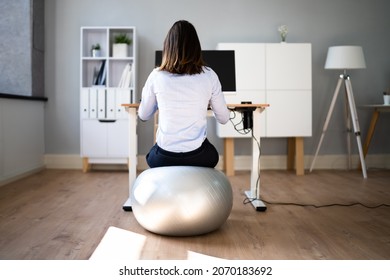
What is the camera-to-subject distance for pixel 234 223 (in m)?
2.68

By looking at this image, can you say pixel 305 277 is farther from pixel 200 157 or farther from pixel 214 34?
pixel 214 34

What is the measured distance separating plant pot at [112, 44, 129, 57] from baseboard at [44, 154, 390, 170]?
120 cm

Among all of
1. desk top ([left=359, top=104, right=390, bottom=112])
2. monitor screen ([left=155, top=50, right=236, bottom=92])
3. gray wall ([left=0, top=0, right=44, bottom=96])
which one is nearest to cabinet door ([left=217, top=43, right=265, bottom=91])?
desk top ([left=359, top=104, right=390, bottom=112])

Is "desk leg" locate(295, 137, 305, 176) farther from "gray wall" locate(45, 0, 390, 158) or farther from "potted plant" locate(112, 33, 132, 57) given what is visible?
"potted plant" locate(112, 33, 132, 57)

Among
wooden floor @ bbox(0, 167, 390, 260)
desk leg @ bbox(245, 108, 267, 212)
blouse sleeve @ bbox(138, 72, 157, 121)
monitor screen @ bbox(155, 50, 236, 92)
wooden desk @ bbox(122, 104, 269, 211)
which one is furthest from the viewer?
monitor screen @ bbox(155, 50, 236, 92)

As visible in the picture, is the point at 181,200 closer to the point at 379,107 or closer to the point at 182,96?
the point at 182,96

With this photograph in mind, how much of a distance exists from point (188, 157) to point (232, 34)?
3.00 m

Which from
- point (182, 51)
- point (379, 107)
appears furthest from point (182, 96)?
point (379, 107)

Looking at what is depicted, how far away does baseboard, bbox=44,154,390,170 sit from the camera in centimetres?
512

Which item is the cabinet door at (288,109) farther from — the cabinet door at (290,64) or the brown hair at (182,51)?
the brown hair at (182,51)

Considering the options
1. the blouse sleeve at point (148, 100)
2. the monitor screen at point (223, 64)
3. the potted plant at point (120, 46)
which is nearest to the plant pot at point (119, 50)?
the potted plant at point (120, 46)

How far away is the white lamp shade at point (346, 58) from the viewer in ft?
15.3

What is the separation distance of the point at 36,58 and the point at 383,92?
4.08 m

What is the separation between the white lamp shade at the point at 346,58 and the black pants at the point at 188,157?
275cm
